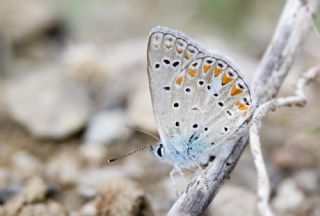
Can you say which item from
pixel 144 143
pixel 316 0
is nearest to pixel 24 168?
pixel 144 143

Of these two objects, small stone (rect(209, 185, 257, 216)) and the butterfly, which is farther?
small stone (rect(209, 185, 257, 216))

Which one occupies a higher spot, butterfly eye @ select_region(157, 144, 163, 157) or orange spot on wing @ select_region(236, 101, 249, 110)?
orange spot on wing @ select_region(236, 101, 249, 110)

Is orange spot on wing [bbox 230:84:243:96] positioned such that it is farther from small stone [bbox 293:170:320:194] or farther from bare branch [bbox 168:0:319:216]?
small stone [bbox 293:170:320:194]

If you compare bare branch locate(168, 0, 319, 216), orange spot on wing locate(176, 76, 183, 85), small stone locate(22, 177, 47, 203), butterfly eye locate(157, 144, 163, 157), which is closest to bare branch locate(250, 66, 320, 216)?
bare branch locate(168, 0, 319, 216)

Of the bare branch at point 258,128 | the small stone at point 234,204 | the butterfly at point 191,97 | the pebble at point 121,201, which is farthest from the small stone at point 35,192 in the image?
the bare branch at point 258,128

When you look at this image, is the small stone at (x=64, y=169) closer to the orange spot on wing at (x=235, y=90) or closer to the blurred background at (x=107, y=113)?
the blurred background at (x=107, y=113)

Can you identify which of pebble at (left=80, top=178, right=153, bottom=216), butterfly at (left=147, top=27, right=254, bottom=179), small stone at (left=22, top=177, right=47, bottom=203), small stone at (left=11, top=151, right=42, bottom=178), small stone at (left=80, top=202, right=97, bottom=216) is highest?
butterfly at (left=147, top=27, right=254, bottom=179)

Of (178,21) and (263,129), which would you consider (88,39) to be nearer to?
(178,21)
